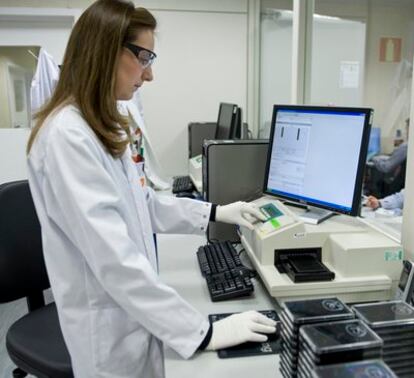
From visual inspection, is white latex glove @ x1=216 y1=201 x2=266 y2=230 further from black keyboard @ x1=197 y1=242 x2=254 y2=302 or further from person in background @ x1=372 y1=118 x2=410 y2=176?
person in background @ x1=372 y1=118 x2=410 y2=176

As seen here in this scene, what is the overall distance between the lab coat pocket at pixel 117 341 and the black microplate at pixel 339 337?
46cm

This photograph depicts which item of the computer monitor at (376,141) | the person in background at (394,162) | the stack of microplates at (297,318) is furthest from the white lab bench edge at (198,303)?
the computer monitor at (376,141)

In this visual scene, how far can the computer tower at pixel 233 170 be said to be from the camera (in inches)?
61.8

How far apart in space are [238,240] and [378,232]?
60 cm

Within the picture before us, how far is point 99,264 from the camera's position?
0.85 meters

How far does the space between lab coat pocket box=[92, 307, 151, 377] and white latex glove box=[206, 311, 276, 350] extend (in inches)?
7.1

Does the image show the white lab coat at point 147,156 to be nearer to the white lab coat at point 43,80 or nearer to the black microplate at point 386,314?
the white lab coat at point 43,80

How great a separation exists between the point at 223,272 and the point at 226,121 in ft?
4.51

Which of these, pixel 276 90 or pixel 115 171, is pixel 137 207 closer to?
pixel 115 171

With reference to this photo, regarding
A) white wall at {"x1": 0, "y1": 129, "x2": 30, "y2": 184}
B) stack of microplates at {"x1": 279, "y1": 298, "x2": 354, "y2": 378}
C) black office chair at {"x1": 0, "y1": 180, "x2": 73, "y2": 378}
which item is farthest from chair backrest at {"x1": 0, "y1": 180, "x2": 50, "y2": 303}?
white wall at {"x1": 0, "y1": 129, "x2": 30, "y2": 184}

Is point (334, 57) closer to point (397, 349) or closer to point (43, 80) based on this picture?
point (43, 80)

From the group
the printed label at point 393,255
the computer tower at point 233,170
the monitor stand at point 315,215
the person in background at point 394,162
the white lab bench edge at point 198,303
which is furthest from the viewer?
the person in background at point 394,162

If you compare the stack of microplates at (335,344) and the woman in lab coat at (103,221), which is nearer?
the stack of microplates at (335,344)

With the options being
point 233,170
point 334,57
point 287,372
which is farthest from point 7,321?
point 334,57
